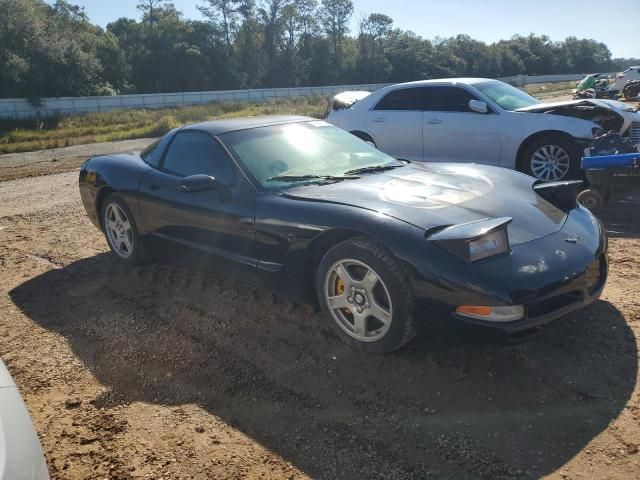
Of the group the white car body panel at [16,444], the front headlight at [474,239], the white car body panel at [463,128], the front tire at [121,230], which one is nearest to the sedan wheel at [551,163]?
the white car body panel at [463,128]

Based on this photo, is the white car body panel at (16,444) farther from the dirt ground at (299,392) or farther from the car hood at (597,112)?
the car hood at (597,112)

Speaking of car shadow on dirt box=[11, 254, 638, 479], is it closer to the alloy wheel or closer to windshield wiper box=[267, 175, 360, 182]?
windshield wiper box=[267, 175, 360, 182]

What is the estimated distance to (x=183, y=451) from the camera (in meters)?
2.36

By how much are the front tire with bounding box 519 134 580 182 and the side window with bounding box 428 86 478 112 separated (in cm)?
105

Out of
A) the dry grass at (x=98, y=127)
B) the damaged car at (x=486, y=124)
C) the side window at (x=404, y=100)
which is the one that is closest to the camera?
the damaged car at (x=486, y=124)

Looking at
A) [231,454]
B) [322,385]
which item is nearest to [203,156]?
[322,385]

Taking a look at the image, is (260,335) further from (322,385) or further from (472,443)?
(472,443)

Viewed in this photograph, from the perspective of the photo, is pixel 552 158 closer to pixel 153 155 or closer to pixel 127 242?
pixel 153 155

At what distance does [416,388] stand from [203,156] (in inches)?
92.3

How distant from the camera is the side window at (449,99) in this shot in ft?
23.4

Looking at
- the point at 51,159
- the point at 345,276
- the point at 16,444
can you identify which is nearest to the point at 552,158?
the point at 345,276

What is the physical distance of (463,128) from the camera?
23.0ft

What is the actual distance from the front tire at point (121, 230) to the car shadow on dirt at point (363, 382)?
2.53 feet

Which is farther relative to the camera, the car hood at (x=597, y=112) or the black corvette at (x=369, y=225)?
the car hood at (x=597, y=112)
